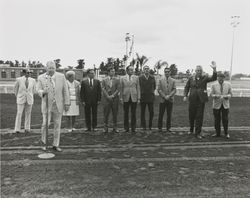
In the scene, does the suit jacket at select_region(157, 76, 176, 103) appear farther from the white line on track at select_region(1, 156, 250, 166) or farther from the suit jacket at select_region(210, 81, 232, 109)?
the white line on track at select_region(1, 156, 250, 166)

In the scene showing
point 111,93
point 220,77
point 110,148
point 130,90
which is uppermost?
point 220,77

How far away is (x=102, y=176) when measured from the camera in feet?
17.2

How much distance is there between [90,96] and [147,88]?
192 centimetres

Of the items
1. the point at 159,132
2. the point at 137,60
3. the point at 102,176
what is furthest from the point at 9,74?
the point at 102,176

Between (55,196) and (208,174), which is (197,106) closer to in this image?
(208,174)

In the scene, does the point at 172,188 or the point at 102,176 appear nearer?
the point at 172,188

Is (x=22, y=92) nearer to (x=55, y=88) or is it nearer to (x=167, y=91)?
(x=55, y=88)

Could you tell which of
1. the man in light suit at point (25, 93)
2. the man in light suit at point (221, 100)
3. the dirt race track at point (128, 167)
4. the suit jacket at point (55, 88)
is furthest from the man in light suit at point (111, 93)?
the man in light suit at point (221, 100)

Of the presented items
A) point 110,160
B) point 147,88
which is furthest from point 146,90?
point 110,160

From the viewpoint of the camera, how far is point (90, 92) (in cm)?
999

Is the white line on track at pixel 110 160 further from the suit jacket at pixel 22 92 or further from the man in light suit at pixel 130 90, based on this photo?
the suit jacket at pixel 22 92

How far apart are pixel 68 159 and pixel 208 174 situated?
279 cm

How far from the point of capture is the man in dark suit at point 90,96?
10.0 meters

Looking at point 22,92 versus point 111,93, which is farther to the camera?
point 111,93
